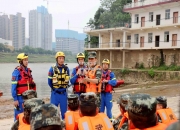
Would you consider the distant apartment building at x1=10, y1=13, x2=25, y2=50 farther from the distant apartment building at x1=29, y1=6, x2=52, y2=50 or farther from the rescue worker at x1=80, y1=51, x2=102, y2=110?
the rescue worker at x1=80, y1=51, x2=102, y2=110

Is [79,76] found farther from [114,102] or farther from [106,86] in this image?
[114,102]

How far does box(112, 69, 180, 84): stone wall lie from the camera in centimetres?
2097

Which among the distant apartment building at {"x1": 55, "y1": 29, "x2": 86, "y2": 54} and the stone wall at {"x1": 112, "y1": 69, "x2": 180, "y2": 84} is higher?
the distant apartment building at {"x1": 55, "y1": 29, "x2": 86, "y2": 54}

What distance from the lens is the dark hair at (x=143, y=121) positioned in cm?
184

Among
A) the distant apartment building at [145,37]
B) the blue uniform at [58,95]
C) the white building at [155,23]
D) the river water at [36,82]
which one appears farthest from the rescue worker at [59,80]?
the white building at [155,23]

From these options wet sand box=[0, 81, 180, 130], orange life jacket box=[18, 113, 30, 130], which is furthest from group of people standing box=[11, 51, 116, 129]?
orange life jacket box=[18, 113, 30, 130]

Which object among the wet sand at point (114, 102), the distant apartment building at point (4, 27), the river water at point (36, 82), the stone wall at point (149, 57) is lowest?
the river water at point (36, 82)

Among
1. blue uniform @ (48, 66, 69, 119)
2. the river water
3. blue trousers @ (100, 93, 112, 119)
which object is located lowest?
the river water

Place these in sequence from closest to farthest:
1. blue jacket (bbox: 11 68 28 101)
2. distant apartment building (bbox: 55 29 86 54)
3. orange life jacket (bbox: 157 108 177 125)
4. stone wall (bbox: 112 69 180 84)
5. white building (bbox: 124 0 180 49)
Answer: orange life jacket (bbox: 157 108 177 125) → blue jacket (bbox: 11 68 28 101) → stone wall (bbox: 112 69 180 84) → white building (bbox: 124 0 180 49) → distant apartment building (bbox: 55 29 86 54)

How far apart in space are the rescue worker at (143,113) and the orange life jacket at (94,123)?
0.68 metres

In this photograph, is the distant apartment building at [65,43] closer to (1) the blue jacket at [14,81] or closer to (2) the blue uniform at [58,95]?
(2) the blue uniform at [58,95]

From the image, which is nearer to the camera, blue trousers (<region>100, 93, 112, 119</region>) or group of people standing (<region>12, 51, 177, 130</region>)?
group of people standing (<region>12, 51, 177, 130</region>)

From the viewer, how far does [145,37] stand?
2778 centimetres

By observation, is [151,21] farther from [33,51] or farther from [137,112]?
[33,51]
